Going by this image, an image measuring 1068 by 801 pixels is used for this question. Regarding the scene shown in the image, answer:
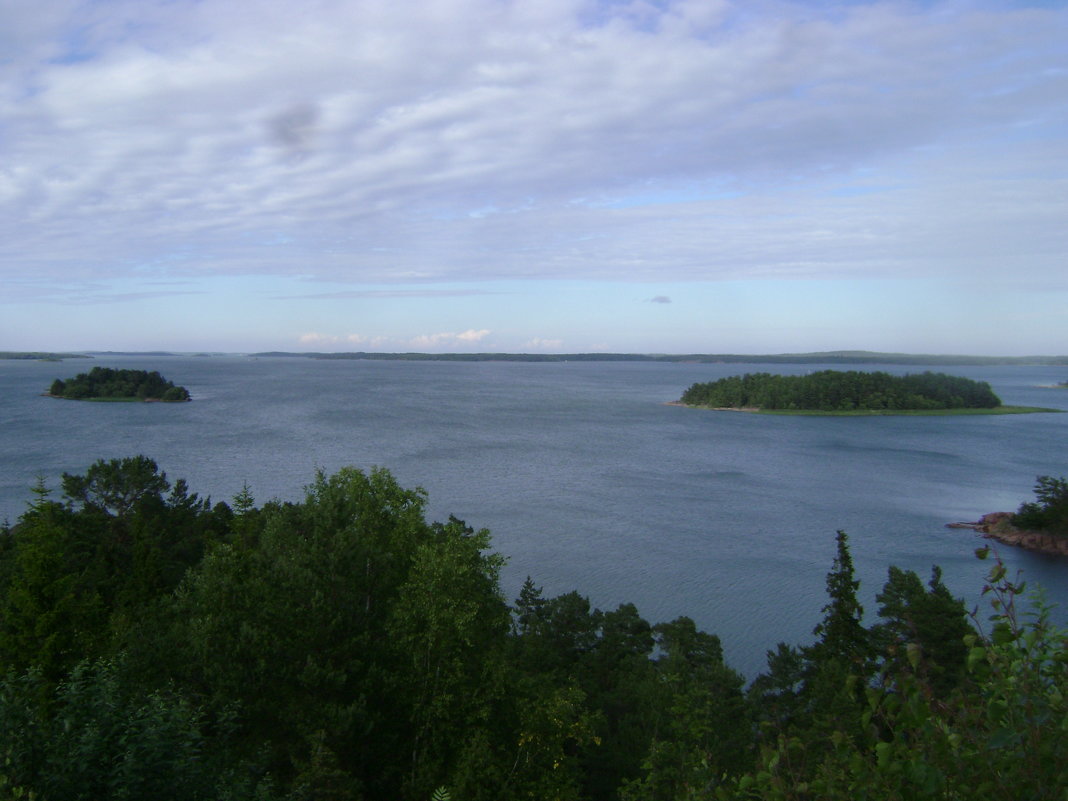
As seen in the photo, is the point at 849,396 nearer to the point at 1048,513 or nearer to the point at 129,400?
the point at 1048,513

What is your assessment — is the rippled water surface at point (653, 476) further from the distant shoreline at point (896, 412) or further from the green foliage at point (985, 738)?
the green foliage at point (985, 738)

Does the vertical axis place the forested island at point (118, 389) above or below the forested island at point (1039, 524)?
above

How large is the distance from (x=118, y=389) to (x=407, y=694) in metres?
66.2

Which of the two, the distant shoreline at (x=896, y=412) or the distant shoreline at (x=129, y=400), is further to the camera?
the distant shoreline at (x=896, y=412)

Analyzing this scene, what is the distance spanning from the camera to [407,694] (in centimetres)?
689

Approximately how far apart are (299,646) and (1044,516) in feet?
79.4

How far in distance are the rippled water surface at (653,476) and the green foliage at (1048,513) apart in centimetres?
148

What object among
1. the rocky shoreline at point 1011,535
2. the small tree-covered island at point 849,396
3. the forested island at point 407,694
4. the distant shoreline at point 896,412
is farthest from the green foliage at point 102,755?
the small tree-covered island at point 849,396

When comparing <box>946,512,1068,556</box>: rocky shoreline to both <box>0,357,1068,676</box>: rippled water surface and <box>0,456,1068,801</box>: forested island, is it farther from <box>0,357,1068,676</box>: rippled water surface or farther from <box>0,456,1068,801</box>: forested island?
<box>0,456,1068,801</box>: forested island

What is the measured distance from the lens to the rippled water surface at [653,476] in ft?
60.9

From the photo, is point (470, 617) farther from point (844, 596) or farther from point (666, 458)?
point (666, 458)

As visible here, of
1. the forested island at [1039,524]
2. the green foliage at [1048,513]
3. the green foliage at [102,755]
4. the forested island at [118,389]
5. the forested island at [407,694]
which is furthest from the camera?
the forested island at [118,389]

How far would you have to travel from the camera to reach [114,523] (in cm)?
1498

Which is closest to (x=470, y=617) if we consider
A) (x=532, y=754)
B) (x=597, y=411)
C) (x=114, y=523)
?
(x=532, y=754)
